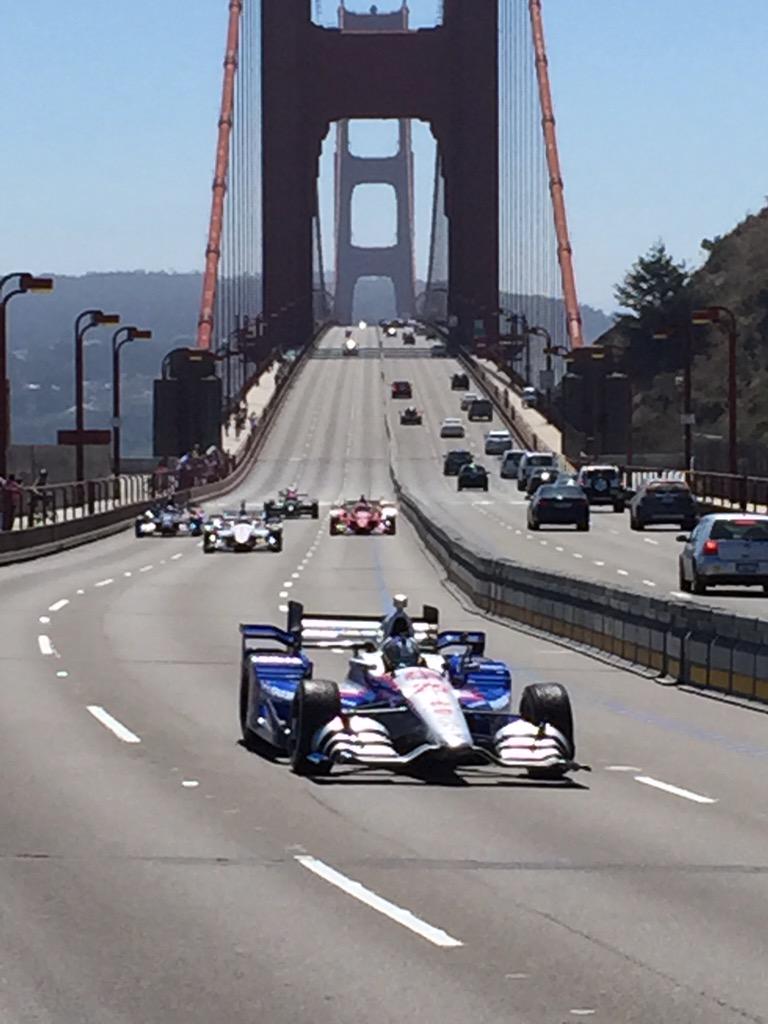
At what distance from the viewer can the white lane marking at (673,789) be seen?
14.5 m

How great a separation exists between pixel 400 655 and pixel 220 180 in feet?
549

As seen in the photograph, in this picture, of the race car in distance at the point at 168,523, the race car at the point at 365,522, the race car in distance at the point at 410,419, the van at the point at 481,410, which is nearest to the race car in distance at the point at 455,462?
the race car in distance at the point at 410,419

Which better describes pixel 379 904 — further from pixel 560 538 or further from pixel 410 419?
pixel 410 419

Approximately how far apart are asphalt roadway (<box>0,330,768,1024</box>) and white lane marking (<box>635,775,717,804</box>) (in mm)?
42

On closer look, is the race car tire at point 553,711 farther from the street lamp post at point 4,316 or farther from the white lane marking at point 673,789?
the street lamp post at point 4,316

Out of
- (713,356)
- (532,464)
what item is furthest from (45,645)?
(713,356)

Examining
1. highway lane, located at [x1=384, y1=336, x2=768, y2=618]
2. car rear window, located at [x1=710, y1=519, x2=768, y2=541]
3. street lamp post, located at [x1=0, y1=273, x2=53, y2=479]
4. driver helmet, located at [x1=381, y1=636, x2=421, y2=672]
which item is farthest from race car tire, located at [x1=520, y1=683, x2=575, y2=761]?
street lamp post, located at [x1=0, y1=273, x2=53, y2=479]

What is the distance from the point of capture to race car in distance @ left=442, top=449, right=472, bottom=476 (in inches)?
4739

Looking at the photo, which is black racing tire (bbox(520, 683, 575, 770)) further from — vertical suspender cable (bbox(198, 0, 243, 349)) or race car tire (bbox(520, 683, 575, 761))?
vertical suspender cable (bbox(198, 0, 243, 349))

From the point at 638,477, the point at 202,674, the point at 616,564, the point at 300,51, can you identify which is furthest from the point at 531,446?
the point at 202,674

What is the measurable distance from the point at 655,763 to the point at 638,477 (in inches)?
3887

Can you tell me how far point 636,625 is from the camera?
83.4 feet

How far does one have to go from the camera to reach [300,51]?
649 ft

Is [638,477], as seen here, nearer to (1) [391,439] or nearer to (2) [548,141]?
(1) [391,439]
